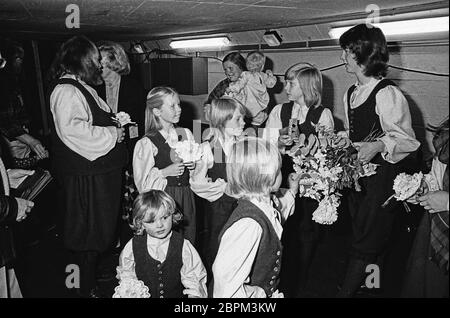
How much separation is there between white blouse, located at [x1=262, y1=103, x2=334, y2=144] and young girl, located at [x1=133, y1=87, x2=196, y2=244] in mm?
687

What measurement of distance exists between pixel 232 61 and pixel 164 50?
9.31 feet

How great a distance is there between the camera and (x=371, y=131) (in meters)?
2.47

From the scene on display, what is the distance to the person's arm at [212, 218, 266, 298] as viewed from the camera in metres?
1.61

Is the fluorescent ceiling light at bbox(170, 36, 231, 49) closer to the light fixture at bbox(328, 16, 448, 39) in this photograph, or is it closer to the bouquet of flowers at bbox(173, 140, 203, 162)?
the light fixture at bbox(328, 16, 448, 39)

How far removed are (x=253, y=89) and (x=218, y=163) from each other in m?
2.11

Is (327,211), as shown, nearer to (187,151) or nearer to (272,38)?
(187,151)

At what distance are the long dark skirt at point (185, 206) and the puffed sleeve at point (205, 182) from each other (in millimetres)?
87

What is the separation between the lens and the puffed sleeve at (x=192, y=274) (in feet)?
6.97

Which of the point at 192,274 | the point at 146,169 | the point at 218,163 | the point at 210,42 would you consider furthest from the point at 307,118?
the point at 210,42

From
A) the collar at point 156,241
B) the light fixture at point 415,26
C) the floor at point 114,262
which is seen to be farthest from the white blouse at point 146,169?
the light fixture at point 415,26

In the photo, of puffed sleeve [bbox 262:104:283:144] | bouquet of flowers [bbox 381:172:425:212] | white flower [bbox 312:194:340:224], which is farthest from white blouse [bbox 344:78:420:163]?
puffed sleeve [bbox 262:104:283:144]

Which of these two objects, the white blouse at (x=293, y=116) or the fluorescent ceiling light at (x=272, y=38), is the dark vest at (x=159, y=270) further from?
the fluorescent ceiling light at (x=272, y=38)

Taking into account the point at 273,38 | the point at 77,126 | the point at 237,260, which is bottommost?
the point at 237,260

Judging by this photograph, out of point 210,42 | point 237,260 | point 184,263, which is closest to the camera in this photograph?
point 237,260
